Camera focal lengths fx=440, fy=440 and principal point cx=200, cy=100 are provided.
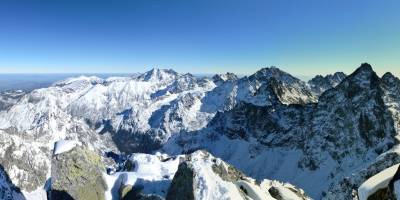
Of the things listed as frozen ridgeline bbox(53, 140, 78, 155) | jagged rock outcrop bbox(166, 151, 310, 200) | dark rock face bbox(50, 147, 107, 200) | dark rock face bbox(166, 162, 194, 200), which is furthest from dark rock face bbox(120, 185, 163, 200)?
jagged rock outcrop bbox(166, 151, 310, 200)

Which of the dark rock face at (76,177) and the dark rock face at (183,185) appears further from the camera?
the dark rock face at (76,177)

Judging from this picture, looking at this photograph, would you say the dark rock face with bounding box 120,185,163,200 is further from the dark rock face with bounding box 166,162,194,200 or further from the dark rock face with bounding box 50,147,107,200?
the dark rock face with bounding box 166,162,194,200

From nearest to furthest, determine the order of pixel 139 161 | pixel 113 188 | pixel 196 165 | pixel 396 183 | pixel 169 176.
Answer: pixel 396 183, pixel 196 165, pixel 113 188, pixel 169 176, pixel 139 161

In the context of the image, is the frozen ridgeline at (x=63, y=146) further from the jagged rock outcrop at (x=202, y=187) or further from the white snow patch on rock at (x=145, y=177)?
the jagged rock outcrop at (x=202, y=187)

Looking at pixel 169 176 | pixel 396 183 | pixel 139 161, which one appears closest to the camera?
pixel 396 183

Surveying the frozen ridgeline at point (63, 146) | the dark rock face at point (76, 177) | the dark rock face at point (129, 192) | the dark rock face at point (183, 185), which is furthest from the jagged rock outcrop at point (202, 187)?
the frozen ridgeline at point (63, 146)

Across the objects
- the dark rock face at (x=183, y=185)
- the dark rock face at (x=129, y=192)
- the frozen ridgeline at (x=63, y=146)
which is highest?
the dark rock face at (x=183, y=185)

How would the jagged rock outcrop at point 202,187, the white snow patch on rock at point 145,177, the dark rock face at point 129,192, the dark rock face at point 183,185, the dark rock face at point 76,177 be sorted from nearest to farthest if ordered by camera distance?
the jagged rock outcrop at point 202,187 → the dark rock face at point 183,185 → the dark rock face at point 76,177 → the dark rock face at point 129,192 → the white snow patch on rock at point 145,177

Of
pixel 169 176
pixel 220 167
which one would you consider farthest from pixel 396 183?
pixel 169 176

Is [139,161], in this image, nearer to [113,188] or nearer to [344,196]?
[113,188]
